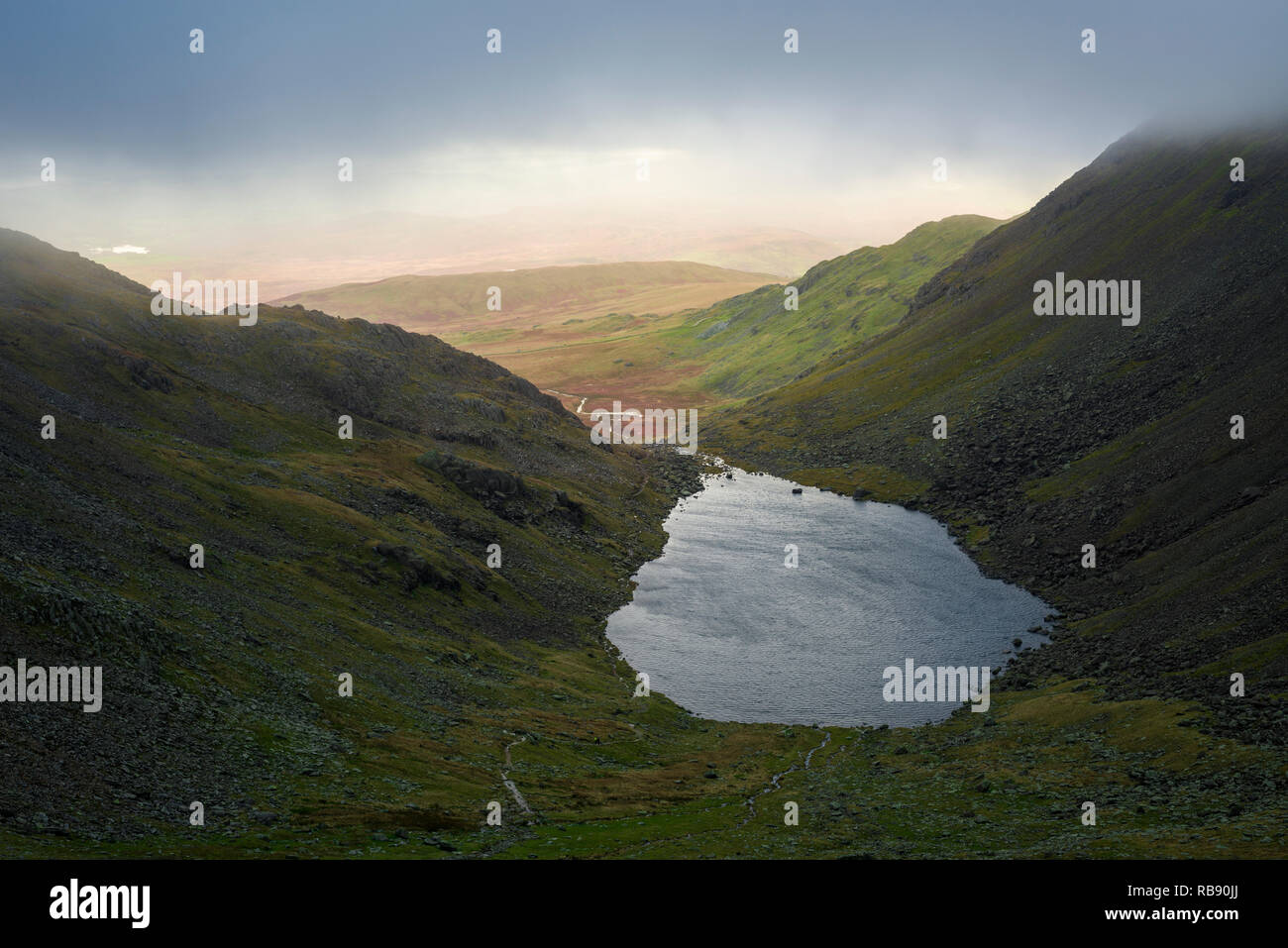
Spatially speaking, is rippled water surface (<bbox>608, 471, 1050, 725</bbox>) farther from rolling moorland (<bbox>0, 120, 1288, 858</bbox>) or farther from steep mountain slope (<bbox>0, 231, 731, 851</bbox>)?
steep mountain slope (<bbox>0, 231, 731, 851</bbox>)

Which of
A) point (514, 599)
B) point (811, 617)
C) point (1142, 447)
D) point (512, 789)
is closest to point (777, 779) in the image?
point (512, 789)

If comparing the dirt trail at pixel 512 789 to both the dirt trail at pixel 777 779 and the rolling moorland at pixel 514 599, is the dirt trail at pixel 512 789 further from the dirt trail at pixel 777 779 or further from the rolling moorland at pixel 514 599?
the dirt trail at pixel 777 779

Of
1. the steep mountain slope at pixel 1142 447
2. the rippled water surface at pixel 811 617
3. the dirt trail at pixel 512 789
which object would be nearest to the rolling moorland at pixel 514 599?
the dirt trail at pixel 512 789

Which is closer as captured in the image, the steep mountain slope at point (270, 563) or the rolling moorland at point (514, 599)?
the steep mountain slope at point (270, 563)

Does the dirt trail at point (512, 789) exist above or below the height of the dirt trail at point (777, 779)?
above
